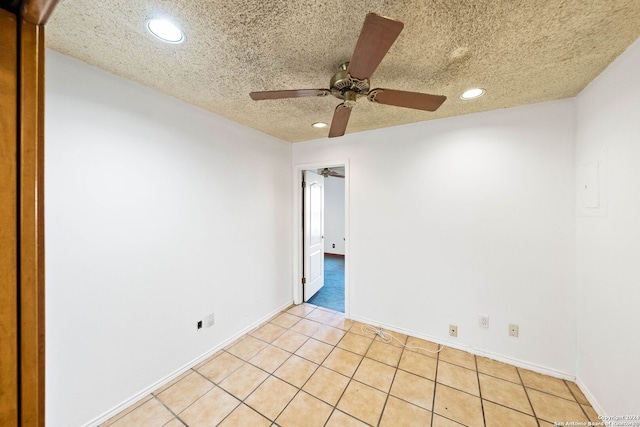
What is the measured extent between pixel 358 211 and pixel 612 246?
1966mm

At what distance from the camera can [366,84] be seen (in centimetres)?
137

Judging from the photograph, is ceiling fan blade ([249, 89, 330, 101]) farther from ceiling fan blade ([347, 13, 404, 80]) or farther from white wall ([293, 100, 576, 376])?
white wall ([293, 100, 576, 376])

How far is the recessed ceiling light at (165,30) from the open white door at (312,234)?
224 centimetres

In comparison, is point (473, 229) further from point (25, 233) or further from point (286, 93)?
point (25, 233)

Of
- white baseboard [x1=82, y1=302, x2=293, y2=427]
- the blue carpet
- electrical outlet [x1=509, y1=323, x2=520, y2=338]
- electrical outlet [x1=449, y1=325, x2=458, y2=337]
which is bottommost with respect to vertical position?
white baseboard [x1=82, y1=302, x2=293, y2=427]

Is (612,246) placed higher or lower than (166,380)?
higher

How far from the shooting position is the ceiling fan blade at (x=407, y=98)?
4.53 feet

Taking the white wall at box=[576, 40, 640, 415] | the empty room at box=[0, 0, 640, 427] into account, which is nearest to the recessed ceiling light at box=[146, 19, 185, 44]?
the empty room at box=[0, 0, 640, 427]

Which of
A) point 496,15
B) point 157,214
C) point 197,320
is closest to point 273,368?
point 197,320

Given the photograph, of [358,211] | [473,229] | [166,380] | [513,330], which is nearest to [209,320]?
[166,380]

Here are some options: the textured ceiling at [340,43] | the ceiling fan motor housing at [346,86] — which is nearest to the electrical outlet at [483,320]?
the textured ceiling at [340,43]

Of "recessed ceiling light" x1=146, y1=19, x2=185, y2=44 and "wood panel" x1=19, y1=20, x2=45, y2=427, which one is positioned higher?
"recessed ceiling light" x1=146, y1=19, x2=185, y2=44

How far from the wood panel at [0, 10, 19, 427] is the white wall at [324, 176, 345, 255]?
6.36m

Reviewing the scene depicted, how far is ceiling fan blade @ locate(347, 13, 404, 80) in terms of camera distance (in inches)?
33.5
